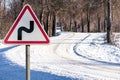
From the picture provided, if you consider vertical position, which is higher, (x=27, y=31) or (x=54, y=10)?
(x=54, y=10)

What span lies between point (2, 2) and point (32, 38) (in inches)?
2039

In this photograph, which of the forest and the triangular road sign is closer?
the triangular road sign

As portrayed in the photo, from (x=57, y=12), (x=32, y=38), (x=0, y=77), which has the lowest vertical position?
(x=0, y=77)

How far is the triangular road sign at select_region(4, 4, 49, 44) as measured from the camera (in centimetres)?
581

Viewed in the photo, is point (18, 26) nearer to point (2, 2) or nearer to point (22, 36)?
point (22, 36)

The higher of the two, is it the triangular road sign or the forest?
the forest

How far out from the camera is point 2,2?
56375 mm

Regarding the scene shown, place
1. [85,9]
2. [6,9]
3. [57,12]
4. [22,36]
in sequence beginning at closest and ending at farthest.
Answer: [22,36]
[57,12]
[6,9]
[85,9]

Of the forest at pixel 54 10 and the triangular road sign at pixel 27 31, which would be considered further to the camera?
the forest at pixel 54 10

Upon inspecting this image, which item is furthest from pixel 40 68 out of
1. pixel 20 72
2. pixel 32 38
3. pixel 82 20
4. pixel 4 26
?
pixel 82 20

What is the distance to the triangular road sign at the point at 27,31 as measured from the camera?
5.81m

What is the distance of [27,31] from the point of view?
5848 mm

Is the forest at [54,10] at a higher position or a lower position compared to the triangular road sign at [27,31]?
higher

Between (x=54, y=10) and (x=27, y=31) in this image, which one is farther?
(x=54, y=10)
